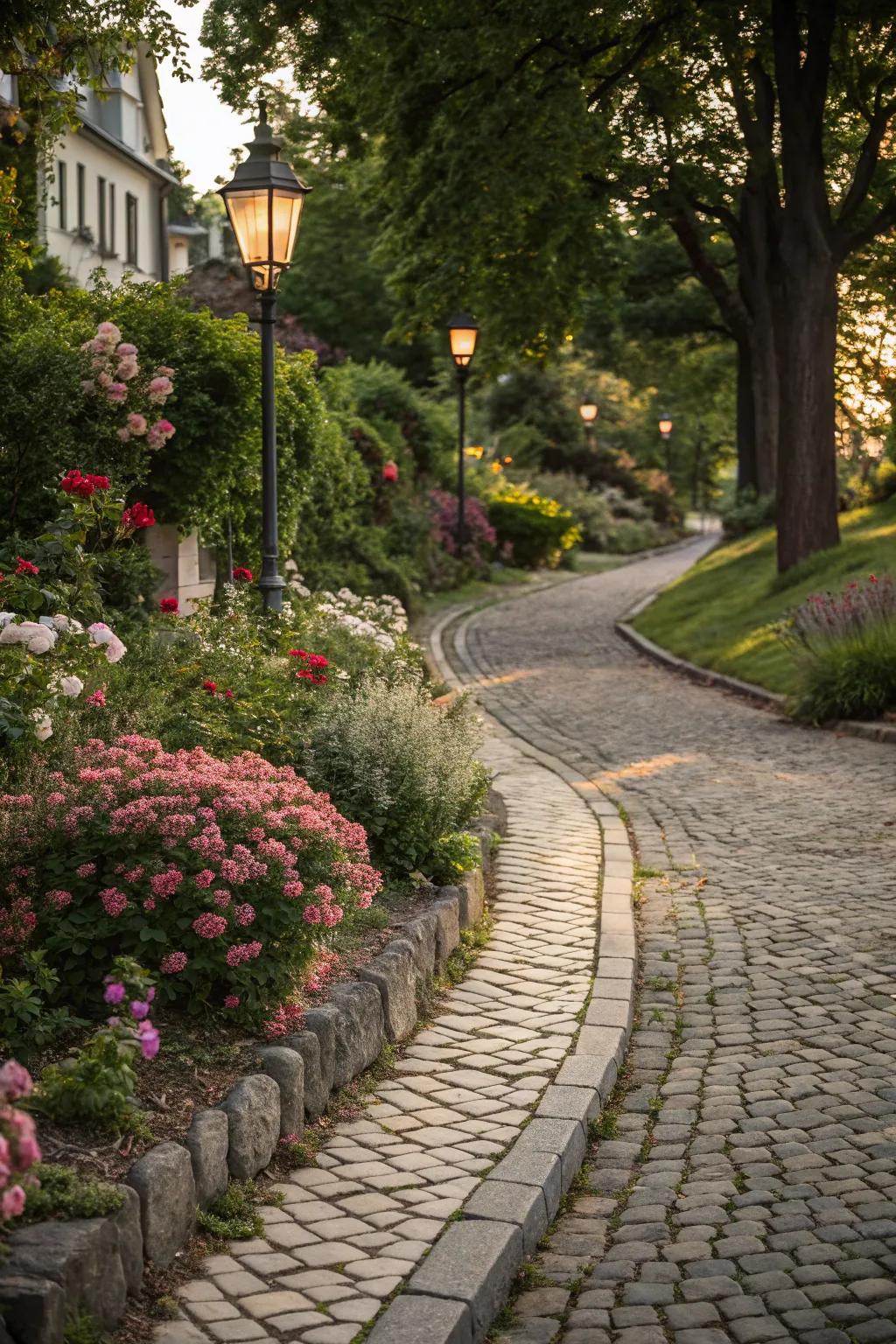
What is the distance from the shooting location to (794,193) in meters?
20.5

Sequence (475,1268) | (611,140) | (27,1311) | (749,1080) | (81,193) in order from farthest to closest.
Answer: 1. (81,193)
2. (611,140)
3. (749,1080)
4. (475,1268)
5. (27,1311)

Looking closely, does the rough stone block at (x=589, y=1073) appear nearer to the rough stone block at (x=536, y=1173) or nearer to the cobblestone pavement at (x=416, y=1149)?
the cobblestone pavement at (x=416, y=1149)

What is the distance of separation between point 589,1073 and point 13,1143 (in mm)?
Result: 3100

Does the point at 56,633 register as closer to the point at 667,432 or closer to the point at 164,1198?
the point at 164,1198

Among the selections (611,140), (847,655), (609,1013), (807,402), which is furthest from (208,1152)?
(807,402)

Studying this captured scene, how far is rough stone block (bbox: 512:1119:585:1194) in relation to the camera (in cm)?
508

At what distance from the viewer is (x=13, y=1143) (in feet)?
10.4

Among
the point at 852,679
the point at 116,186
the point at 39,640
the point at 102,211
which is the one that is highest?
the point at 116,186

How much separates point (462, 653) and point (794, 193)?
7877 mm

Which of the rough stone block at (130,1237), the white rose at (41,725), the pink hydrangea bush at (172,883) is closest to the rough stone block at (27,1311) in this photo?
the rough stone block at (130,1237)

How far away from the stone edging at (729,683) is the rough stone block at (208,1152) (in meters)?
10.4

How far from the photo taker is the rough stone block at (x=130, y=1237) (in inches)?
148

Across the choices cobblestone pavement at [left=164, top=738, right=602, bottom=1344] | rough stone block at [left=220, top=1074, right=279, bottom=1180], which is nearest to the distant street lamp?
cobblestone pavement at [left=164, top=738, right=602, bottom=1344]

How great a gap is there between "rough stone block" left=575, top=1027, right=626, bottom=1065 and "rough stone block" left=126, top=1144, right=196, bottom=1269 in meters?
2.30
